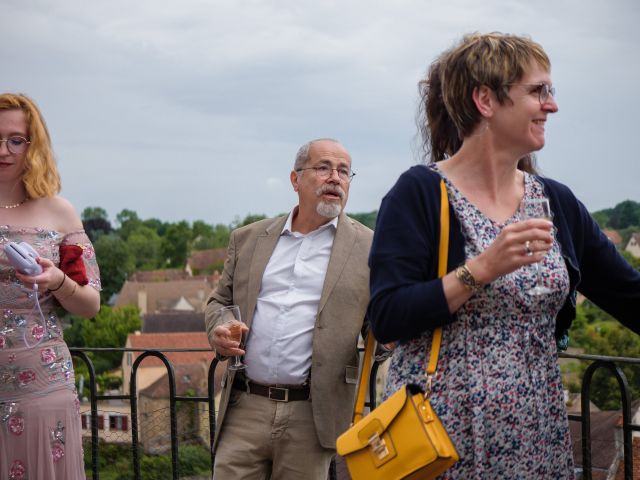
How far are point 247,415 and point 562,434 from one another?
65.4 inches

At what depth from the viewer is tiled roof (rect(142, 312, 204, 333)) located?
88.9 m

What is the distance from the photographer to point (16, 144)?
3.78 meters

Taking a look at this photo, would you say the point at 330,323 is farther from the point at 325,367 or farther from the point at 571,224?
the point at 571,224

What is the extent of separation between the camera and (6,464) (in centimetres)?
368

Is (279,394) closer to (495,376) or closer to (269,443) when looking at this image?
(269,443)

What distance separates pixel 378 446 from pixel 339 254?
5.05 feet

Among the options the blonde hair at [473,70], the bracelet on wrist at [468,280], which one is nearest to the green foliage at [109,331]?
the blonde hair at [473,70]

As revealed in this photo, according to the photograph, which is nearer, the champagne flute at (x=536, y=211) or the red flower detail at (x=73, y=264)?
the champagne flute at (x=536, y=211)

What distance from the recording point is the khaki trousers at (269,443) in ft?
12.7

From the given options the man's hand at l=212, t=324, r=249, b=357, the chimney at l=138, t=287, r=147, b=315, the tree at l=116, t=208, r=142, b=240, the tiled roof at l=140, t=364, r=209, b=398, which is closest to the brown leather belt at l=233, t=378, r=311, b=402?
the man's hand at l=212, t=324, r=249, b=357

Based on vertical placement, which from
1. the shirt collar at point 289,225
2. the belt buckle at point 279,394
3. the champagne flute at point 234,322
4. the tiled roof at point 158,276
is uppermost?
the shirt collar at point 289,225

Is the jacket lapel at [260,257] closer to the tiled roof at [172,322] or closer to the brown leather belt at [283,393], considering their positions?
the brown leather belt at [283,393]

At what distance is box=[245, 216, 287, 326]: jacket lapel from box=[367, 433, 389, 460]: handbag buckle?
4.90 feet

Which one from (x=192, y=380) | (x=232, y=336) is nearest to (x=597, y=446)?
(x=232, y=336)
